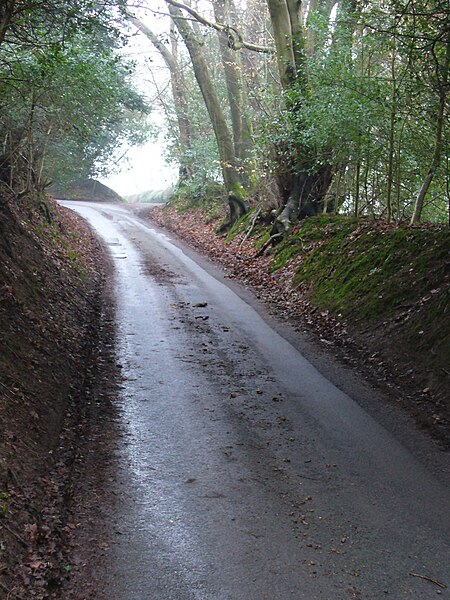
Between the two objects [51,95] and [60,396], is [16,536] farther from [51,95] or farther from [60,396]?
[51,95]

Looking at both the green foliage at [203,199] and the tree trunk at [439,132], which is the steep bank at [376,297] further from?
the green foliage at [203,199]

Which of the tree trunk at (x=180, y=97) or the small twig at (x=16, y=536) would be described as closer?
the small twig at (x=16, y=536)

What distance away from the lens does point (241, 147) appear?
25.0 meters

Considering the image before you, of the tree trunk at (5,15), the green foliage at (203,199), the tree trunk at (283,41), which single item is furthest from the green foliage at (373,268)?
the green foliage at (203,199)

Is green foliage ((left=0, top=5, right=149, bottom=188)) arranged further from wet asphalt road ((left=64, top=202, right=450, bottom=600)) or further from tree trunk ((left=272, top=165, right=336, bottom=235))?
tree trunk ((left=272, top=165, right=336, bottom=235))

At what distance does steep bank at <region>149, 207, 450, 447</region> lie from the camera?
8344 millimetres

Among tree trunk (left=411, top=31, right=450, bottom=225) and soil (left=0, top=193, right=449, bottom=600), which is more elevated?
tree trunk (left=411, top=31, right=450, bottom=225)

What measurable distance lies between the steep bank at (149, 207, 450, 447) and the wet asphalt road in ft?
3.02

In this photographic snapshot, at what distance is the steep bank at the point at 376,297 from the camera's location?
8.34 m

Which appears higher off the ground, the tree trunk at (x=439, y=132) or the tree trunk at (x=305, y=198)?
→ the tree trunk at (x=439, y=132)

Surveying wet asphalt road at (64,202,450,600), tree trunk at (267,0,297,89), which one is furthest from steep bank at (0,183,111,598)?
tree trunk at (267,0,297,89)

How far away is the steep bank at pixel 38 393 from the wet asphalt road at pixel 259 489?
22.0 inches

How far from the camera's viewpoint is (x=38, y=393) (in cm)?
695

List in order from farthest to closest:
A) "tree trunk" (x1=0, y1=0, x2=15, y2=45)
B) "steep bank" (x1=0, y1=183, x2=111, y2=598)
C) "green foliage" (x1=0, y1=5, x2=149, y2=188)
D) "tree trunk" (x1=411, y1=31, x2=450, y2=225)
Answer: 1. "green foliage" (x1=0, y1=5, x2=149, y2=188)
2. "tree trunk" (x1=411, y1=31, x2=450, y2=225)
3. "tree trunk" (x1=0, y1=0, x2=15, y2=45)
4. "steep bank" (x1=0, y1=183, x2=111, y2=598)
